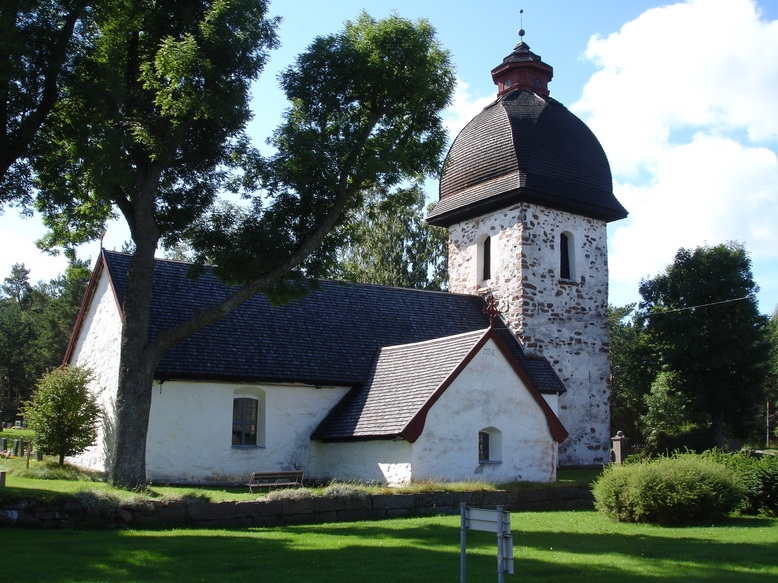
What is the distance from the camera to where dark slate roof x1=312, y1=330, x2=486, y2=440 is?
18.4m

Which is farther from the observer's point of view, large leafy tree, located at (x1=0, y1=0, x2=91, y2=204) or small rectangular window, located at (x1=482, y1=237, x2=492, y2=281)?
small rectangular window, located at (x1=482, y1=237, x2=492, y2=281)

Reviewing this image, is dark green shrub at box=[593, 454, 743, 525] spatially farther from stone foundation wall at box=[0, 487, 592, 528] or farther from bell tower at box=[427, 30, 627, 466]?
bell tower at box=[427, 30, 627, 466]

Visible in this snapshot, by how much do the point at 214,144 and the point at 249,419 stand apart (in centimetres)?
769

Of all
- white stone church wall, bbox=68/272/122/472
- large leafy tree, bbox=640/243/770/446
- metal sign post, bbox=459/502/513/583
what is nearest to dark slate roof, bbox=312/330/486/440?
white stone church wall, bbox=68/272/122/472

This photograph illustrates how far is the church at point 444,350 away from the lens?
18.8 m

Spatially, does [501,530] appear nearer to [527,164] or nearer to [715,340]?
[527,164]

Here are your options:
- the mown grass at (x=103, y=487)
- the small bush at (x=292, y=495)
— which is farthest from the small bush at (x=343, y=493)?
the small bush at (x=292, y=495)

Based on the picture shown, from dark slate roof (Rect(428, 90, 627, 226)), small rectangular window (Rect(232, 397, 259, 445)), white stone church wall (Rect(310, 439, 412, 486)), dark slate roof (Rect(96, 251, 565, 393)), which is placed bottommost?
white stone church wall (Rect(310, 439, 412, 486))

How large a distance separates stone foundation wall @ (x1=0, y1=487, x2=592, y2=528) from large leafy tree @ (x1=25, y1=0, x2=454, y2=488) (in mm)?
2915

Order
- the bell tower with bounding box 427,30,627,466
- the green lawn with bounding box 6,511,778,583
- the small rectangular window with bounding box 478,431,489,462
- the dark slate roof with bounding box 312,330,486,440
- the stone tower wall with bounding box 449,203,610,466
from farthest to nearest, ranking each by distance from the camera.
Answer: the bell tower with bounding box 427,30,627,466, the stone tower wall with bounding box 449,203,610,466, the small rectangular window with bounding box 478,431,489,462, the dark slate roof with bounding box 312,330,486,440, the green lawn with bounding box 6,511,778,583

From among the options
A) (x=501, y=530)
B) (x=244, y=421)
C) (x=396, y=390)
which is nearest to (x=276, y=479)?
(x=244, y=421)

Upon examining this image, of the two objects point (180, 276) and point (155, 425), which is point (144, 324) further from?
point (180, 276)

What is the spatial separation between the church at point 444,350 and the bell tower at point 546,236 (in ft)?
0.17

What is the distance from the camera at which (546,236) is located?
86.8 feet
